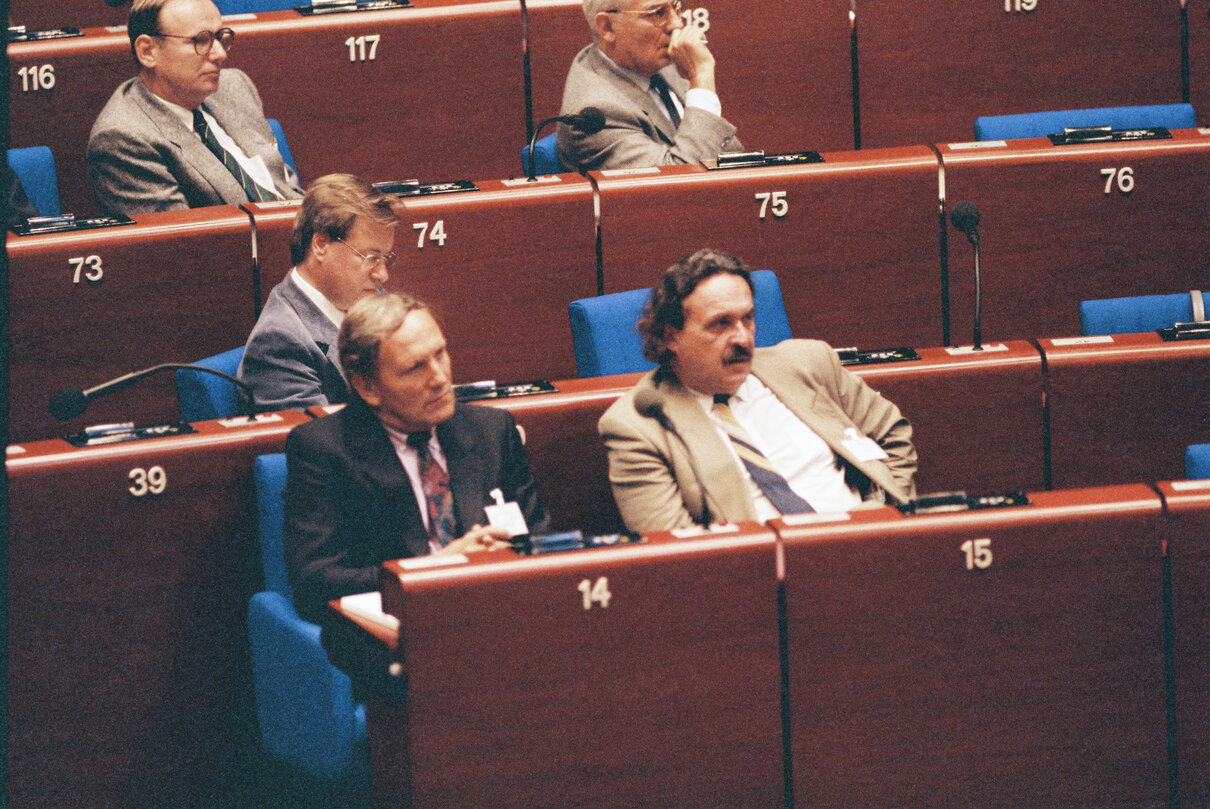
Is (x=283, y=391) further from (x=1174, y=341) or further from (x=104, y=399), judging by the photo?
(x=1174, y=341)

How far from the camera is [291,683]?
4.53 ft

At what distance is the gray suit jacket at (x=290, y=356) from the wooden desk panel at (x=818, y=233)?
38 centimetres

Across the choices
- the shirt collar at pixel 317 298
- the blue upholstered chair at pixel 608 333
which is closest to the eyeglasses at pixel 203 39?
the shirt collar at pixel 317 298

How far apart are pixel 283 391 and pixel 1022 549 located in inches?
31.9

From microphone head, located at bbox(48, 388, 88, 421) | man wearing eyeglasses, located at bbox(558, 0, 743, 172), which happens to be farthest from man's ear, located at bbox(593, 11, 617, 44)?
microphone head, located at bbox(48, 388, 88, 421)

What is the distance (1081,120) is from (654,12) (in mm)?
614

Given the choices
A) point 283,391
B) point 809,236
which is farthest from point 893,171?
point 283,391

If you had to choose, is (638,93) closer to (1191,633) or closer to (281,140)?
(281,140)

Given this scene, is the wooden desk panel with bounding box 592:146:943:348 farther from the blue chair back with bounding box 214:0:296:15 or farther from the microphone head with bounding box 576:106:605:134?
the blue chair back with bounding box 214:0:296:15

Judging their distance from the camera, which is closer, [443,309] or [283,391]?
[283,391]

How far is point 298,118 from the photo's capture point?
2.25 meters

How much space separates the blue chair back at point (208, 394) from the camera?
1637mm

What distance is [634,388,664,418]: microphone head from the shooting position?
149 cm

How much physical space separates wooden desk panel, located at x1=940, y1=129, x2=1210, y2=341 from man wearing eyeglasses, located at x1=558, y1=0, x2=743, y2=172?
342 millimetres
